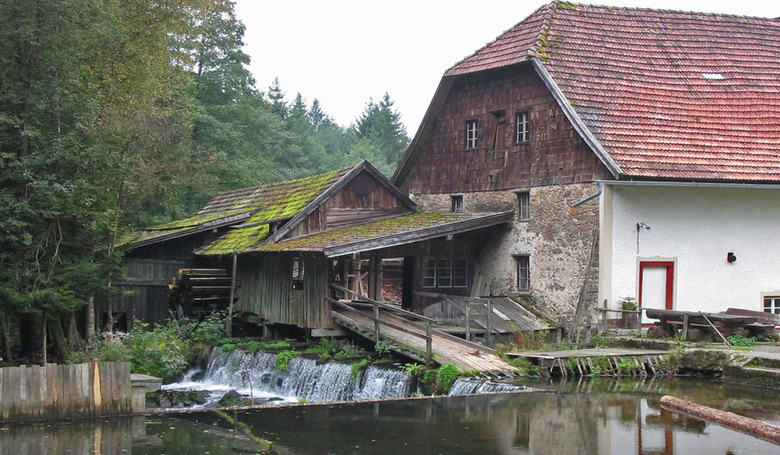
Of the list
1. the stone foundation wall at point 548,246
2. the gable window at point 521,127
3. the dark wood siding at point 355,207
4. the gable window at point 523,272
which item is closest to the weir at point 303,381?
the dark wood siding at point 355,207

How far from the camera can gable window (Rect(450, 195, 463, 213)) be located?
24.7m

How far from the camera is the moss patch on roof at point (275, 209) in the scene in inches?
925

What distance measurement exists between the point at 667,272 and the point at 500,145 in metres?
5.52

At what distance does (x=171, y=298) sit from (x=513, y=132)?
427 inches

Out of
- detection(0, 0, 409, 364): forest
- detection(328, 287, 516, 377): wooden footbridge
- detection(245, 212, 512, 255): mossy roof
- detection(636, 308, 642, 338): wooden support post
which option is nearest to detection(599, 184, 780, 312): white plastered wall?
detection(636, 308, 642, 338): wooden support post

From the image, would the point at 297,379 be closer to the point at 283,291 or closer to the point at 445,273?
the point at 283,291

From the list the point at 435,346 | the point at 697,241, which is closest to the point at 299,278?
the point at 435,346

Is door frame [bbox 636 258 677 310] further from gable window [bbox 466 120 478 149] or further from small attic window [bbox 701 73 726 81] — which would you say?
gable window [bbox 466 120 478 149]

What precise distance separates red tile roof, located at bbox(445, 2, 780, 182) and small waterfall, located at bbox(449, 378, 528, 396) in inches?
244

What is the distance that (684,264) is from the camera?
20.7 meters

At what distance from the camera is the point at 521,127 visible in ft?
75.0

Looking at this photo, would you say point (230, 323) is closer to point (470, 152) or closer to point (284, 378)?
point (284, 378)

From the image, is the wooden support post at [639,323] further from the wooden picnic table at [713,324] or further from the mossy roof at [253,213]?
the mossy roof at [253,213]

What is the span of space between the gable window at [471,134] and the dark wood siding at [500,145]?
0.43ft
